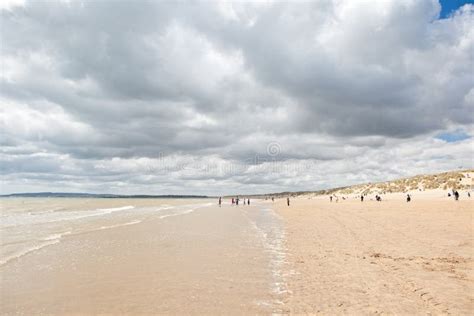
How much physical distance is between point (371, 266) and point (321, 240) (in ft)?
22.0

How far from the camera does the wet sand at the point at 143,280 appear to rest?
826cm

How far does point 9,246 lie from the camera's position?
709 inches

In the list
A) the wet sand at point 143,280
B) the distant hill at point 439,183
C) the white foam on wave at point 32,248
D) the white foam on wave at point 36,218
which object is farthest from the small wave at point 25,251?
the distant hill at point 439,183

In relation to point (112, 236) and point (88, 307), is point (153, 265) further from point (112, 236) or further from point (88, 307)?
point (112, 236)

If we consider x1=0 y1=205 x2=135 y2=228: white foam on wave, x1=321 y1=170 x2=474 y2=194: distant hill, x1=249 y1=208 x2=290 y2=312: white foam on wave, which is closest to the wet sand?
x1=249 y1=208 x2=290 y2=312: white foam on wave

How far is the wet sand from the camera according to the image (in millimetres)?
8265

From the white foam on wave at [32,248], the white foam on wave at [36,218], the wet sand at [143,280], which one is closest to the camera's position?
the wet sand at [143,280]

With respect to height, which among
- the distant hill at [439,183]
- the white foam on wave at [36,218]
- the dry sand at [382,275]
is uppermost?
the distant hill at [439,183]

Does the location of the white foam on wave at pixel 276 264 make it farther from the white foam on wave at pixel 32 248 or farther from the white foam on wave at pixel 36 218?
the white foam on wave at pixel 36 218

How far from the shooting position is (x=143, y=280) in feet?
34.9

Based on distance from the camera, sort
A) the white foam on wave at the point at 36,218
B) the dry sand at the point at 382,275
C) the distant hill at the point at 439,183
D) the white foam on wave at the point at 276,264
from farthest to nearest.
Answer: the distant hill at the point at 439,183, the white foam on wave at the point at 36,218, the white foam on wave at the point at 276,264, the dry sand at the point at 382,275

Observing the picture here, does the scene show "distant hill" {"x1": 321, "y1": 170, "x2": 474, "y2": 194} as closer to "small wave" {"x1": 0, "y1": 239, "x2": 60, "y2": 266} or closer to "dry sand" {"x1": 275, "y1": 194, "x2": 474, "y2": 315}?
"dry sand" {"x1": 275, "y1": 194, "x2": 474, "y2": 315}

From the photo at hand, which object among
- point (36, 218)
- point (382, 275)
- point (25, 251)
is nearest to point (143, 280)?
point (382, 275)

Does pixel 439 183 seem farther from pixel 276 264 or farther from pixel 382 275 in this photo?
pixel 382 275
